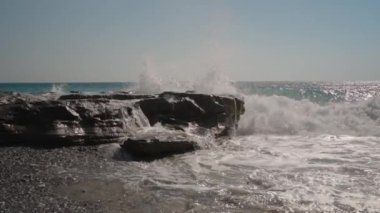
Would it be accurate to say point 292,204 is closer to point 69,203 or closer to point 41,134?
point 69,203

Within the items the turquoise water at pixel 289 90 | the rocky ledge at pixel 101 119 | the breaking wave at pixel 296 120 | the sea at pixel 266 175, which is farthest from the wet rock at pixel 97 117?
the turquoise water at pixel 289 90

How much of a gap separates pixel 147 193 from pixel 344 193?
9.84 feet

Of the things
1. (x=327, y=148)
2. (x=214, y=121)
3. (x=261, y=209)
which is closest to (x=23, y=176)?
(x=261, y=209)

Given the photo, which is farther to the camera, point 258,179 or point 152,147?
point 152,147

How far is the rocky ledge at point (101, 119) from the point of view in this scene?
895 cm

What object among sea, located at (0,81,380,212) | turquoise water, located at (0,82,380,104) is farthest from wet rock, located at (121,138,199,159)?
turquoise water, located at (0,82,380,104)

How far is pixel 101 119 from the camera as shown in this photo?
32.4ft

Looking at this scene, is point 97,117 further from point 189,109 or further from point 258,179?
point 258,179

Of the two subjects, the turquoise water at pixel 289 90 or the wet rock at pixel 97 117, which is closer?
the wet rock at pixel 97 117

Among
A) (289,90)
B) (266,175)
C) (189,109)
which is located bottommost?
(266,175)

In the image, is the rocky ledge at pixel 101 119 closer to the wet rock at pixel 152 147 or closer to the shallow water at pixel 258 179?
the wet rock at pixel 152 147

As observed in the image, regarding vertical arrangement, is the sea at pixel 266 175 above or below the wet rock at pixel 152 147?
below

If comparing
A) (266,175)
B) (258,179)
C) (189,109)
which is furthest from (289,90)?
(258,179)

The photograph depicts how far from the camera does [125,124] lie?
10250 millimetres
